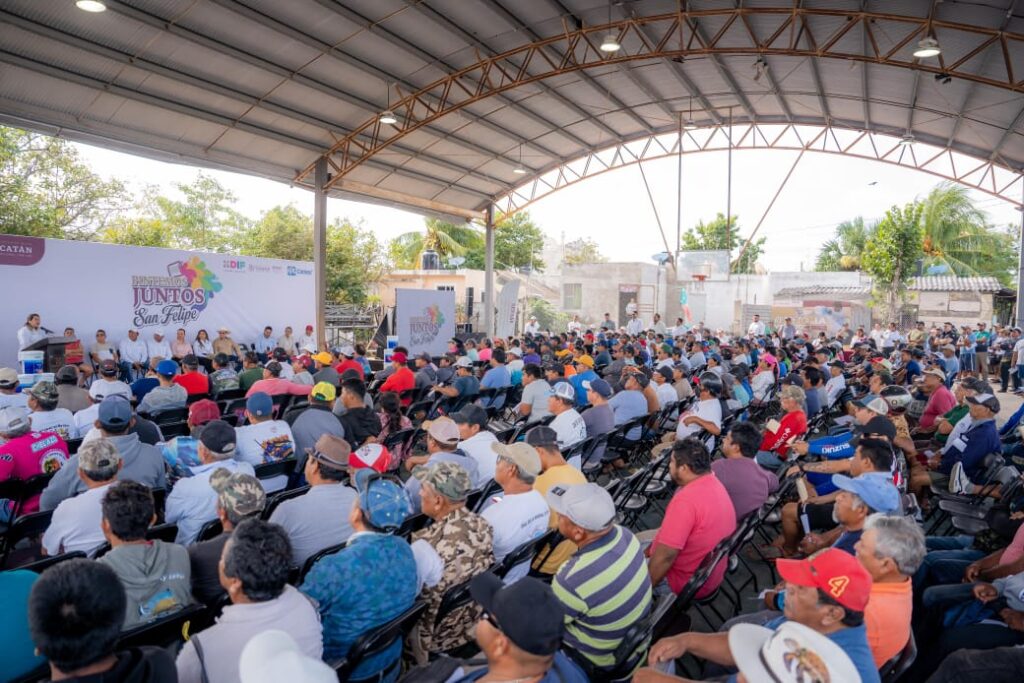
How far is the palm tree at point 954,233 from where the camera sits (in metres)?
25.5

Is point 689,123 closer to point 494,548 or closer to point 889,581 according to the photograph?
point 494,548

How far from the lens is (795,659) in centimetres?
138

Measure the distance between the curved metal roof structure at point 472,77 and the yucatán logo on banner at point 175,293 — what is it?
7.49 ft

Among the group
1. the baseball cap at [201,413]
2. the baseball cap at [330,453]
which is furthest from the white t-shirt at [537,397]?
the baseball cap at [330,453]

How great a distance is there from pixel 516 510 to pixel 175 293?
39.7 ft

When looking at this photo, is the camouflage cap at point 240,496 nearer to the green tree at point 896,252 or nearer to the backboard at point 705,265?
the backboard at point 705,265

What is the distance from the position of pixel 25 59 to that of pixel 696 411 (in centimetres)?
1030

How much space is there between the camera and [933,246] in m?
26.1

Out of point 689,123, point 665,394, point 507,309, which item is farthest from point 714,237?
point 665,394

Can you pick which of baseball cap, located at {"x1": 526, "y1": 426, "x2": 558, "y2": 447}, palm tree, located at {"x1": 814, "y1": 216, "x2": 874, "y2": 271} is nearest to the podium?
baseball cap, located at {"x1": 526, "y1": 426, "x2": 558, "y2": 447}

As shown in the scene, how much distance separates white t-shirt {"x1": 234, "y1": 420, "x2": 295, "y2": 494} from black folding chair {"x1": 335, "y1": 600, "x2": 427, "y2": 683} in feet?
7.00

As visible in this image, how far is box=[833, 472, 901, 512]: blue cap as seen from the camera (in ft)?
9.84

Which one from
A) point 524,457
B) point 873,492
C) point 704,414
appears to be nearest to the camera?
point 873,492

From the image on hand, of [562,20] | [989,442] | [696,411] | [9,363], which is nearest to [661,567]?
[696,411]
